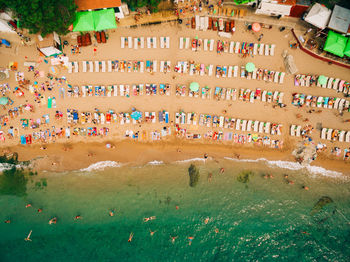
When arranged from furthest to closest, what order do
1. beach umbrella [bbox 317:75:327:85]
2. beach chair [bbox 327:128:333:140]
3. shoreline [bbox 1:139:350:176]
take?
shoreline [bbox 1:139:350:176], beach chair [bbox 327:128:333:140], beach umbrella [bbox 317:75:327:85]

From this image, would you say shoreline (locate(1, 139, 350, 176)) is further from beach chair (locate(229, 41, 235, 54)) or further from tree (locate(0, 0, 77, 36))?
tree (locate(0, 0, 77, 36))

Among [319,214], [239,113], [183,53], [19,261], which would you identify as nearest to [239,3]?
[183,53]

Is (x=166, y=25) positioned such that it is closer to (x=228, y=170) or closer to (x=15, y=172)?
(x=228, y=170)

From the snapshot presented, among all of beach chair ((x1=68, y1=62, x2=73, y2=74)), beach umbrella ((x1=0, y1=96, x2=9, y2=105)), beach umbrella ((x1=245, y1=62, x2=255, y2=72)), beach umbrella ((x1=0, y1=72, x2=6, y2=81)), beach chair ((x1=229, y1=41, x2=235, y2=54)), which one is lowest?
beach umbrella ((x1=0, y1=96, x2=9, y2=105))

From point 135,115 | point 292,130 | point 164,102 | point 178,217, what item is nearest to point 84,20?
point 135,115

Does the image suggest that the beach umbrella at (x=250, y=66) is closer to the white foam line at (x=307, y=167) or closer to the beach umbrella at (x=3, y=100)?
the white foam line at (x=307, y=167)

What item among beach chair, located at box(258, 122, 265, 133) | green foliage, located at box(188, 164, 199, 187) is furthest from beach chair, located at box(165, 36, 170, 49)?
green foliage, located at box(188, 164, 199, 187)
